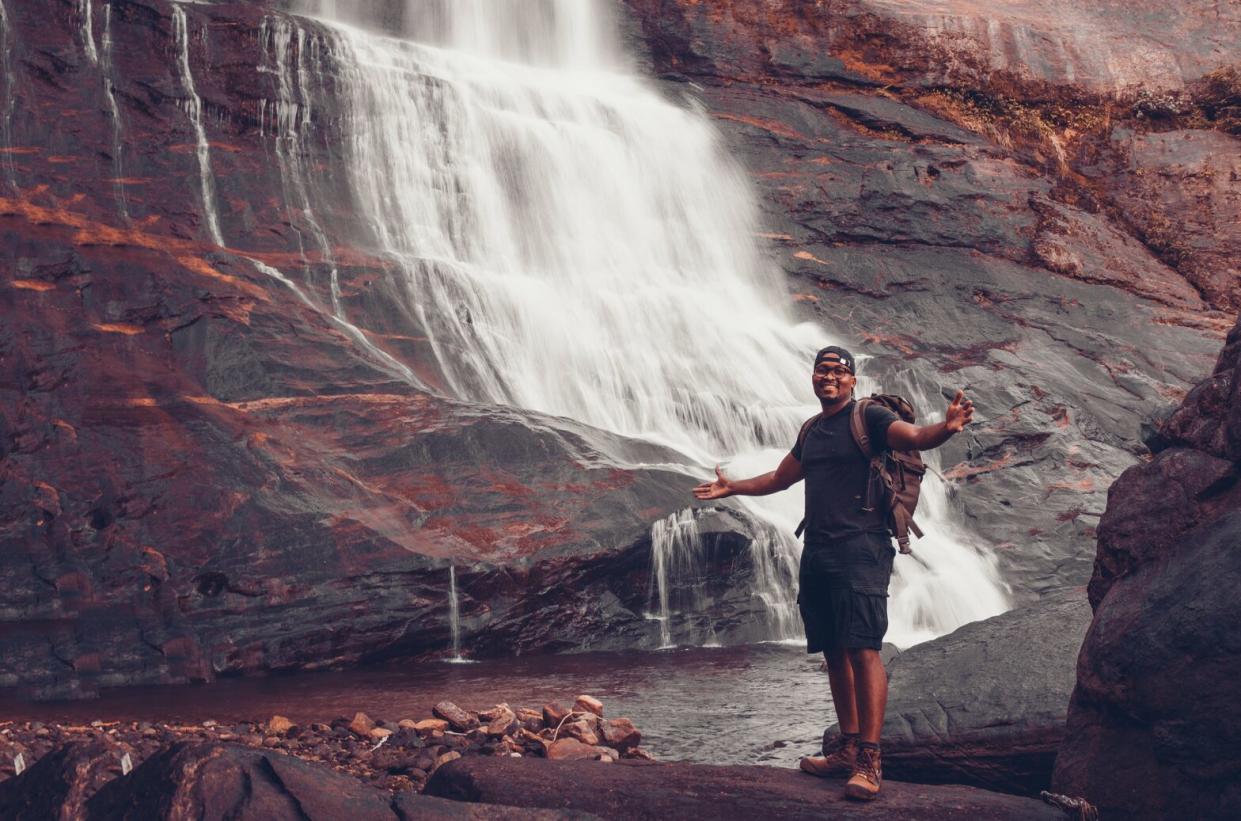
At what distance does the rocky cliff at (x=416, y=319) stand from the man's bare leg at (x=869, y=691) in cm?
699

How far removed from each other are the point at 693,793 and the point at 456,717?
3.24m

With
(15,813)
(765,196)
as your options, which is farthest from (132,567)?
(765,196)

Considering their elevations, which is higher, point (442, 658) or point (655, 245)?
point (655, 245)

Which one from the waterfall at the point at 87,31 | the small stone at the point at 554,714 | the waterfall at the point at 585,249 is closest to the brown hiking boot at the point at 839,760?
the small stone at the point at 554,714

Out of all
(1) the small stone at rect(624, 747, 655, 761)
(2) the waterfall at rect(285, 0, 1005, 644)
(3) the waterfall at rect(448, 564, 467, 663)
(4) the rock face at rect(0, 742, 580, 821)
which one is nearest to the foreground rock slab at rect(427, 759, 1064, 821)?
(4) the rock face at rect(0, 742, 580, 821)

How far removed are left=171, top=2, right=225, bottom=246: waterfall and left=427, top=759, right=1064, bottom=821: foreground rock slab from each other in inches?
436

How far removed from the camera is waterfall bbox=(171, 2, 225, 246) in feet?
52.0

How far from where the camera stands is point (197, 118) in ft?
56.1

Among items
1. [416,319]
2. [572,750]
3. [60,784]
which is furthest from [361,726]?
[416,319]

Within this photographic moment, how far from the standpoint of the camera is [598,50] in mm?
25203

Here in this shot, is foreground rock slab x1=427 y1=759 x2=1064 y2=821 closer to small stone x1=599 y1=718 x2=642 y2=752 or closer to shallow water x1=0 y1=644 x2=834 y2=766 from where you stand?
small stone x1=599 y1=718 x2=642 y2=752

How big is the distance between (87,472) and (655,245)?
1114 centimetres

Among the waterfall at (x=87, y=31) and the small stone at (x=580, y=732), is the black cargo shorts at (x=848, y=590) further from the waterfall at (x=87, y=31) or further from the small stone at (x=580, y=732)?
the waterfall at (x=87, y=31)

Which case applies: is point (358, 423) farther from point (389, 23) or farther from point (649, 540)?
point (389, 23)
